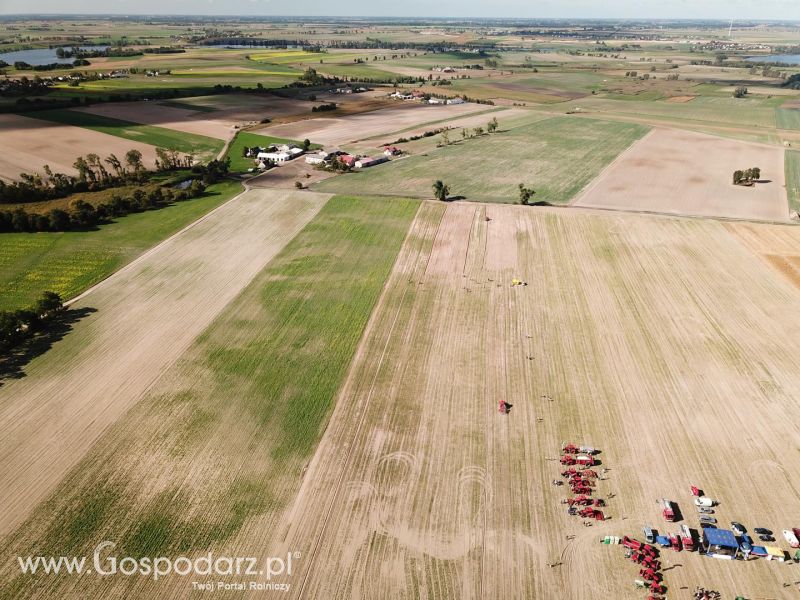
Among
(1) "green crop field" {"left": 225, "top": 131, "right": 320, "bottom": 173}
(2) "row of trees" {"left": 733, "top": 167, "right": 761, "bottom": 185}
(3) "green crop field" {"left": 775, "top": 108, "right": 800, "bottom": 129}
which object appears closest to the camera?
(2) "row of trees" {"left": 733, "top": 167, "right": 761, "bottom": 185}

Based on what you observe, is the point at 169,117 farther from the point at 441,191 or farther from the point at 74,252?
the point at 441,191

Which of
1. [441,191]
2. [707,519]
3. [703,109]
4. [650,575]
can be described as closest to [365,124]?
[441,191]

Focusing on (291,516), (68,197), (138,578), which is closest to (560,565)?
(291,516)

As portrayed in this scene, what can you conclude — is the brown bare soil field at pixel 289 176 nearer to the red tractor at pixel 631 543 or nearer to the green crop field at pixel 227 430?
the green crop field at pixel 227 430

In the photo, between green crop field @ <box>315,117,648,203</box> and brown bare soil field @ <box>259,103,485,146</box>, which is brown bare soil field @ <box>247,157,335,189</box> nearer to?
green crop field @ <box>315,117,648,203</box>

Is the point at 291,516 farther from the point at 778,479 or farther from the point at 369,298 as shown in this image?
the point at 778,479

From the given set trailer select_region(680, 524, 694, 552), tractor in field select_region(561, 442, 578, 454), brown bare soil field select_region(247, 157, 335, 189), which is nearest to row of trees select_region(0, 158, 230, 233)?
brown bare soil field select_region(247, 157, 335, 189)
